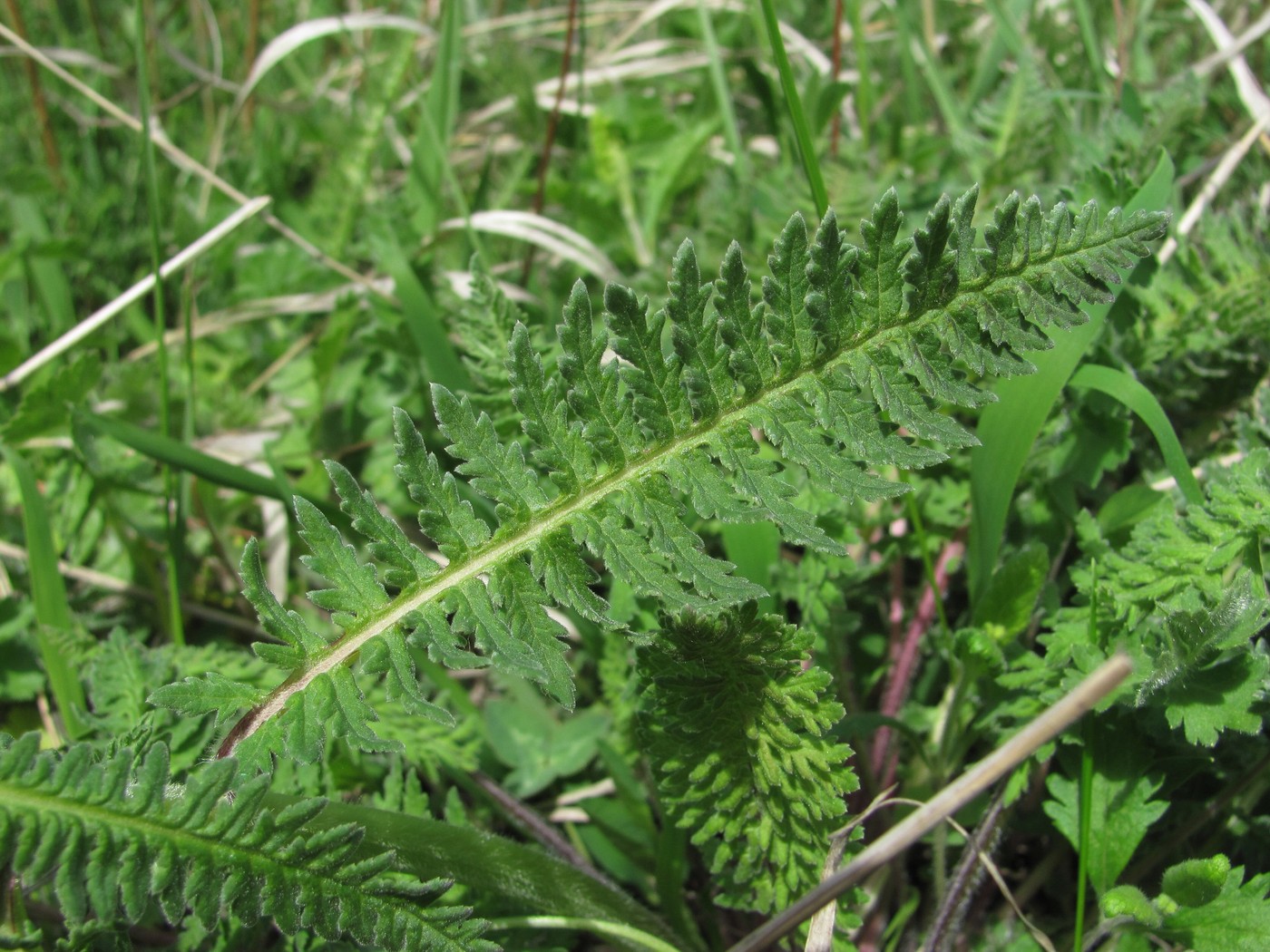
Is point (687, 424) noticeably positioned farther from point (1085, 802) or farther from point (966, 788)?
point (1085, 802)

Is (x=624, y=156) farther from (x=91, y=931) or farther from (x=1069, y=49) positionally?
(x=91, y=931)

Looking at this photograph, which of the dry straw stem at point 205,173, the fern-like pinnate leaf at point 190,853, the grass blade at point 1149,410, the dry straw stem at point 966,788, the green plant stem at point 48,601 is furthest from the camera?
the dry straw stem at point 205,173

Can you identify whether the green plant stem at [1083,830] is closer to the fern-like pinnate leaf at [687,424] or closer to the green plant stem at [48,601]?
the fern-like pinnate leaf at [687,424]

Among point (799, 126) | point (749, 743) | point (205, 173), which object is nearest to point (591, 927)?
point (749, 743)

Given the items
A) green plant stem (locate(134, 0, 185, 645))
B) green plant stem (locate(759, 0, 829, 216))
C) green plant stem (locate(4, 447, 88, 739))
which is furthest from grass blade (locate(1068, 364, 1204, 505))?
green plant stem (locate(4, 447, 88, 739))

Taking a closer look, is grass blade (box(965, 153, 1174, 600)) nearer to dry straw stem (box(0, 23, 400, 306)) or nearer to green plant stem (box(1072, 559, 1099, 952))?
green plant stem (box(1072, 559, 1099, 952))

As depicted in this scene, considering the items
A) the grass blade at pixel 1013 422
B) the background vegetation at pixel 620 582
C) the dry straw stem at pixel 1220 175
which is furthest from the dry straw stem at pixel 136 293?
the dry straw stem at pixel 1220 175
